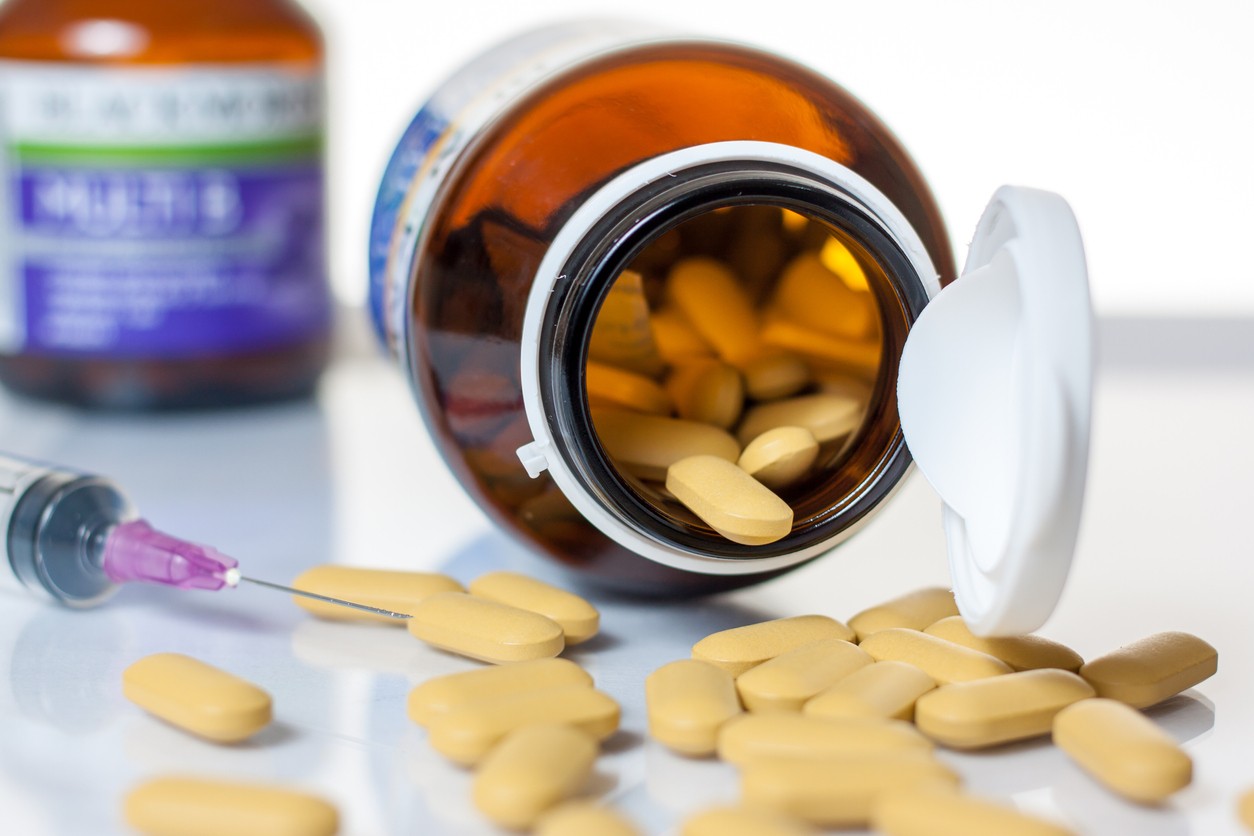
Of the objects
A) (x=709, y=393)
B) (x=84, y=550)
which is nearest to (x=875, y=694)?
(x=709, y=393)

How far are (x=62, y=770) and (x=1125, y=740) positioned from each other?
0.59m

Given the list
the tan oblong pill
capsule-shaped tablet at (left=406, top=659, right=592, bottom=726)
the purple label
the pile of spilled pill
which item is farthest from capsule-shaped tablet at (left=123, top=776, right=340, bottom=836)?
the purple label

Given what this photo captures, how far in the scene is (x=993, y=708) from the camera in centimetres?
87

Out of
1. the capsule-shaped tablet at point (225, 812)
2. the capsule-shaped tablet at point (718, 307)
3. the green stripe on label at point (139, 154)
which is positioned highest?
the green stripe on label at point (139, 154)

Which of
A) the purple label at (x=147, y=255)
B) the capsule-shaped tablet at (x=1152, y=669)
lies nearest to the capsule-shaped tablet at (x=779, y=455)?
the capsule-shaped tablet at (x=1152, y=669)

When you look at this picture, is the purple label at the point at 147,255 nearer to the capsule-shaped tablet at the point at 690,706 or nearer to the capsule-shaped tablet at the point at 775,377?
the capsule-shaped tablet at the point at 775,377

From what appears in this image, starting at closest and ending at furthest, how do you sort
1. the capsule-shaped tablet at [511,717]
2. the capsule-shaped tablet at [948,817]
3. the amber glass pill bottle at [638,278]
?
the capsule-shaped tablet at [948,817] → the capsule-shaped tablet at [511,717] → the amber glass pill bottle at [638,278]

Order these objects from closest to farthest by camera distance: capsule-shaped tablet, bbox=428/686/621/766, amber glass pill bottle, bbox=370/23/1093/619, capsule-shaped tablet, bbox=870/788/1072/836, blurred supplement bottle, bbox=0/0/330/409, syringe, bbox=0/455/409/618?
capsule-shaped tablet, bbox=870/788/1072/836 → capsule-shaped tablet, bbox=428/686/621/766 → amber glass pill bottle, bbox=370/23/1093/619 → syringe, bbox=0/455/409/618 → blurred supplement bottle, bbox=0/0/330/409

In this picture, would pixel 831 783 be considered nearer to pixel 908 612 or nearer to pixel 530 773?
pixel 530 773

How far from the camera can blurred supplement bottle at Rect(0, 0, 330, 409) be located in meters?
1.43

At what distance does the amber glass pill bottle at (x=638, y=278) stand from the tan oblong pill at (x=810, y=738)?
0.16 meters

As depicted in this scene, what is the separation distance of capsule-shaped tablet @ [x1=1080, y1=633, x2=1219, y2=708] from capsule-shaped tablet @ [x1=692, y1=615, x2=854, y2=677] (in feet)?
0.54

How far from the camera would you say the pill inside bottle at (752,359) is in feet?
3.27

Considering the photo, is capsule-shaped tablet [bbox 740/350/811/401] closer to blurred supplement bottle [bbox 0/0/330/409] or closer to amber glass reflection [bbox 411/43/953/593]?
amber glass reflection [bbox 411/43/953/593]
